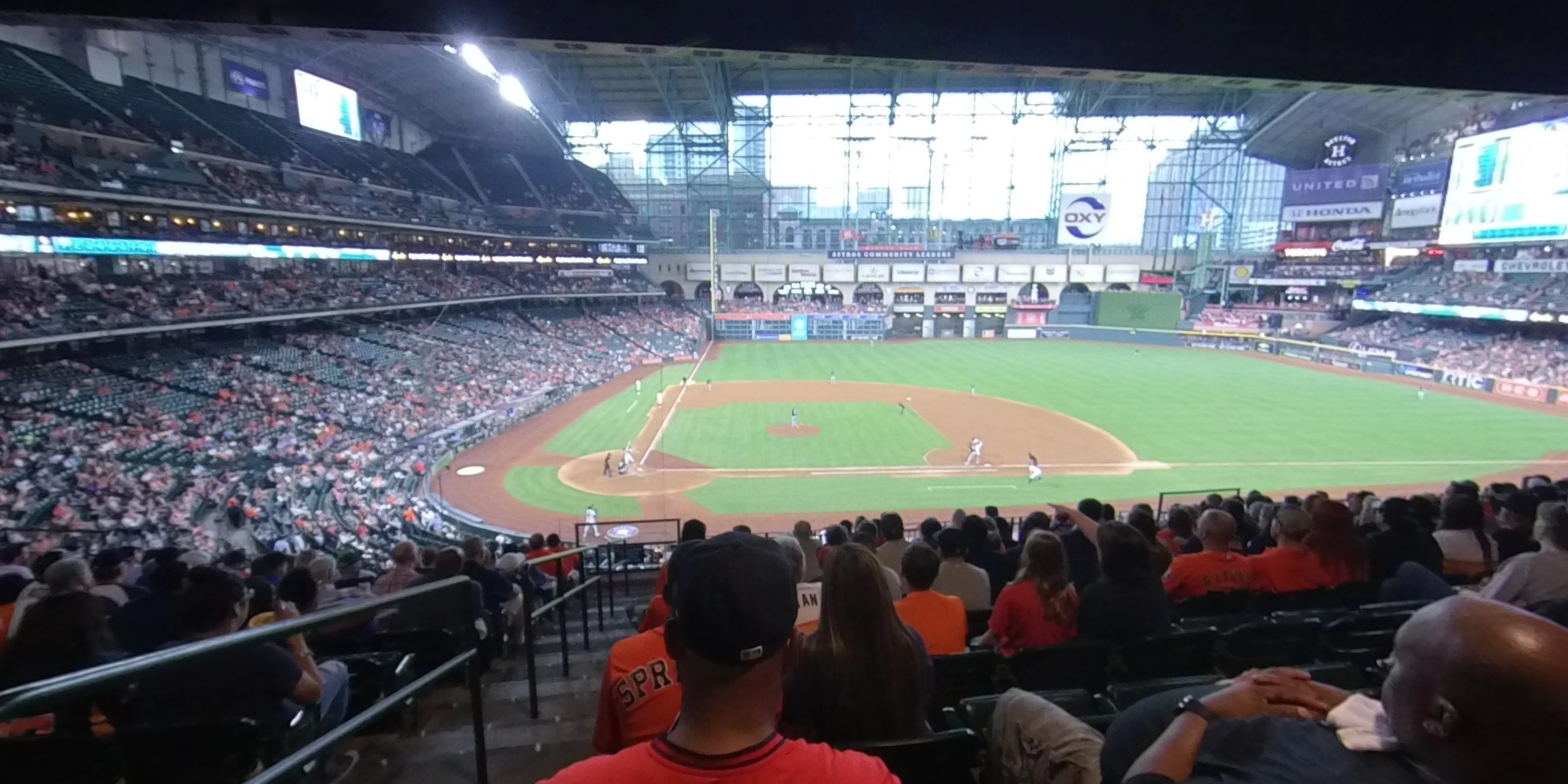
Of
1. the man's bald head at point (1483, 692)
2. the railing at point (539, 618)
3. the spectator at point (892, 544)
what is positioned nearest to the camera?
the man's bald head at point (1483, 692)

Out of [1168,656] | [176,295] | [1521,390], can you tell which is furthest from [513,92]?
[1521,390]

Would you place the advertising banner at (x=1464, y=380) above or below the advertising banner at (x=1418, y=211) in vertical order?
below

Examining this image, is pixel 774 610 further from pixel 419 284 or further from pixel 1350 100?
pixel 1350 100

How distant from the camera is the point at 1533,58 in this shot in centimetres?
564

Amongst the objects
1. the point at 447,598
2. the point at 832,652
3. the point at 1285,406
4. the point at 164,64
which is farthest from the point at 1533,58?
the point at 164,64

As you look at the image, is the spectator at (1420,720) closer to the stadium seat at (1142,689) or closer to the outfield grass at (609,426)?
the stadium seat at (1142,689)

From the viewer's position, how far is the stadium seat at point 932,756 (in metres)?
2.27

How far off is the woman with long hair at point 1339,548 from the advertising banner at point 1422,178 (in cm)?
5691

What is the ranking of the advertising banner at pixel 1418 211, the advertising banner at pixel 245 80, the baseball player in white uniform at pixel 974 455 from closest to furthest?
the baseball player in white uniform at pixel 974 455
the advertising banner at pixel 245 80
the advertising banner at pixel 1418 211

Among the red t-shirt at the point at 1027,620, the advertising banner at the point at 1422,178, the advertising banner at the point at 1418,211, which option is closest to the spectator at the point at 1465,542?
the red t-shirt at the point at 1027,620

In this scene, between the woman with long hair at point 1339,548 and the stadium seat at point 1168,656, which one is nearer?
the stadium seat at point 1168,656

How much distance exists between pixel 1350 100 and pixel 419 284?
63295 millimetres

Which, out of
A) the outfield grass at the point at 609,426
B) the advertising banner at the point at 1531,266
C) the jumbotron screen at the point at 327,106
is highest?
the jumbotron screen at the point at 327,106

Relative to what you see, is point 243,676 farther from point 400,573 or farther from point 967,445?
point 967,445
